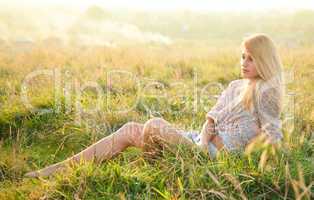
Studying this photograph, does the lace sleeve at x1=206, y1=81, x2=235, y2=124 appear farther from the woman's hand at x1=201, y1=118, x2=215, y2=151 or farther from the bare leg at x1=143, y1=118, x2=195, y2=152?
the bare leg at x1=143, y1=118, x2=195, y2=152

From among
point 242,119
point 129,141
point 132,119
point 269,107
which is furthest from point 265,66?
point 132,119

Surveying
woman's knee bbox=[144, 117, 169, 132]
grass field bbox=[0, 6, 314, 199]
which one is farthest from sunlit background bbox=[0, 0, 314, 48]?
woman's knee bbox=[144, 117, 169, 132]

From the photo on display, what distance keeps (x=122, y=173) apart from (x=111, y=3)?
2052cm

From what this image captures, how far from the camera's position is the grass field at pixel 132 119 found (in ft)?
11.0

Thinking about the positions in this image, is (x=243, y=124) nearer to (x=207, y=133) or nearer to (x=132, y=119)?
(x=207, y=133)

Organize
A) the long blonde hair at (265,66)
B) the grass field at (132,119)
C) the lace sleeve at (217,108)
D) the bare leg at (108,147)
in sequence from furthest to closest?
the lace sleeve at (217,108) < the long blonde hair at (265,66) < the bare leg at (108,147) < the grass field at (132,119)

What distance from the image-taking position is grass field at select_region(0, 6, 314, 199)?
132 inches

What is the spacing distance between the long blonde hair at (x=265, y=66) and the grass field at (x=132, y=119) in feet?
1.18

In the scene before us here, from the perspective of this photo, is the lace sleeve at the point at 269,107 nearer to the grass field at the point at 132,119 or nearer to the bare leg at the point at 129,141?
the grass field at the point at 132,119

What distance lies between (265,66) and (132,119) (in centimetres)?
183

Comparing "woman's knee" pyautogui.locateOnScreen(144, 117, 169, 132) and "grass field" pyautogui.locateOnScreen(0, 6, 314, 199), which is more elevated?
"woman's knee" pyautogui.locateOnScreen(144, 117, 169, 132)

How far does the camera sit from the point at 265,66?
408 centimetres

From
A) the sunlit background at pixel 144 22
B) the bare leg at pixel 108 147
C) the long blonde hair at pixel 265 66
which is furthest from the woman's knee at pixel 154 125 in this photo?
the sunlit background at pixel 144 22

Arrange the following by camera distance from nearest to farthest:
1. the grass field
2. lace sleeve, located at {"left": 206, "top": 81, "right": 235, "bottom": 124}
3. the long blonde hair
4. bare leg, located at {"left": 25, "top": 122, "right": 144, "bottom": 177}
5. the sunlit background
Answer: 1. the grass field
2. bare leg, located at {"left": 25, "top": 122, "right": 144, "bottom": 177}
3. the long blonde hair
4. lace sleeve, located at {"left": 206, "top": 81, "right": 235, "bottom": 124}
5. the sunlit background
